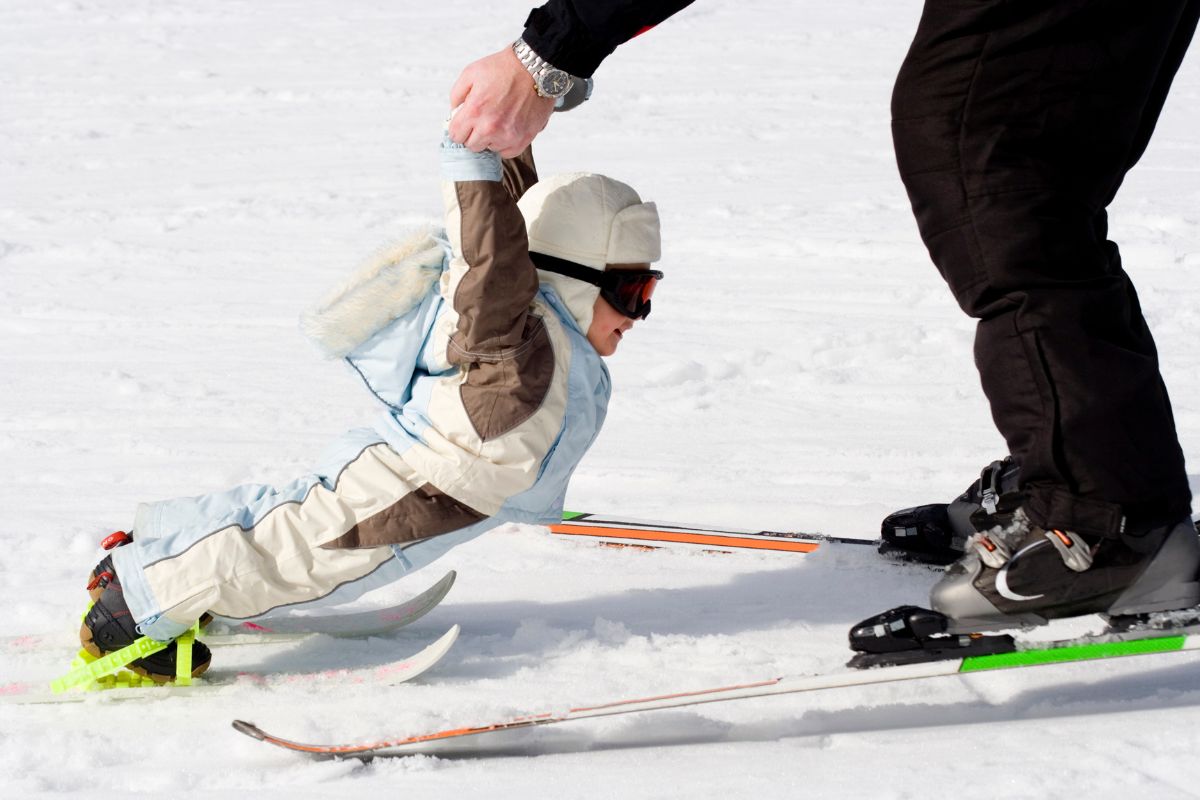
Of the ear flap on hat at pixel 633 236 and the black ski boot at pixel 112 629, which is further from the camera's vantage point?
the ear flap on hat at pixel 633 236

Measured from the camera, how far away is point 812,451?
3852 millimetres

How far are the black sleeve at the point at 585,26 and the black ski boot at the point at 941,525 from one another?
151cm

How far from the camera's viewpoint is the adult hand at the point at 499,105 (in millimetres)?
2043

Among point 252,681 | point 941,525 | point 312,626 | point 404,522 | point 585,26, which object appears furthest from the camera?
point 941,525

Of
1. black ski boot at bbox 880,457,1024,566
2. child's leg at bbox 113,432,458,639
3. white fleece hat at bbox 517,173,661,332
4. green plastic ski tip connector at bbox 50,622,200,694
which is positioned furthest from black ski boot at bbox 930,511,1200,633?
green plastic ski tip connector at bbox 50,622,200,694

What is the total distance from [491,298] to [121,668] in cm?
100

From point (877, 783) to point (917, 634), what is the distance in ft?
1.12

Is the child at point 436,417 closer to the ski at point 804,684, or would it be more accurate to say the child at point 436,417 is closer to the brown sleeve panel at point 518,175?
the brown sleeve panel at point 518,175

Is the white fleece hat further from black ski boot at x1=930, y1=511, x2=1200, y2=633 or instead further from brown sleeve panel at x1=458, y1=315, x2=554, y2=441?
black ski boot at x1=930, y1=511, x2=1200, y2=633

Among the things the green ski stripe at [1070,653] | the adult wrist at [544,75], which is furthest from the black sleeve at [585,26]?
the green ski stripe at [1070,653]

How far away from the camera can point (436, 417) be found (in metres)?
2.39

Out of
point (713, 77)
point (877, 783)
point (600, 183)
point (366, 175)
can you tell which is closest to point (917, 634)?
point (877, 783)

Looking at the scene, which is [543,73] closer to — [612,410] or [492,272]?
[492,272]

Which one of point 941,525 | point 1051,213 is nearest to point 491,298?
point 1051,213
